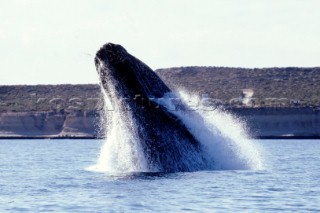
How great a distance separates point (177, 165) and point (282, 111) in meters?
48.6

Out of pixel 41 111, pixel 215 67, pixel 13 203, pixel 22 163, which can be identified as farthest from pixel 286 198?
pixel 215 67

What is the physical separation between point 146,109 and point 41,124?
179 ft

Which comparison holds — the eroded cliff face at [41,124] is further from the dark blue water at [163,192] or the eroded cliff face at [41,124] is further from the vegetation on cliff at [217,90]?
the dark blue water at [163,192]

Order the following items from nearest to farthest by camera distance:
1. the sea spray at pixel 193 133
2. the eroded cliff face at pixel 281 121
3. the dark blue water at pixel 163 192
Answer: the dark blue water at pixel 163 192 < the sea spray at pixel 193 133 < the eroded cliff face at pixel 281 121

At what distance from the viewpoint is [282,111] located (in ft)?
232

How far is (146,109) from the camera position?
22406mm

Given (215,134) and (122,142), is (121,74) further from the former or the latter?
(215,134)

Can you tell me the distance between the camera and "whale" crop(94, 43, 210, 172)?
22.1 m

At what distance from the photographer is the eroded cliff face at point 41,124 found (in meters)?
74.7

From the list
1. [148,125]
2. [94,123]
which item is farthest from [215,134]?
[94,123]

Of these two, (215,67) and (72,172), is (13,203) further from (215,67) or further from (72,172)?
(215,67)

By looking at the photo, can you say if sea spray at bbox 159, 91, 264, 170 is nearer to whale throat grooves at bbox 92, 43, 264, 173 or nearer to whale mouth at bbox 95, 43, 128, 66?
whale throat grooves at bbox 92, 43, 264, 173

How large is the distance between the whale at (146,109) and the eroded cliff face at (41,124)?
169ft

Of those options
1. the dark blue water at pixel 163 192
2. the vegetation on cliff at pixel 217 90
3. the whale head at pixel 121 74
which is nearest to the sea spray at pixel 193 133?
the whale head at pixel 121 74
